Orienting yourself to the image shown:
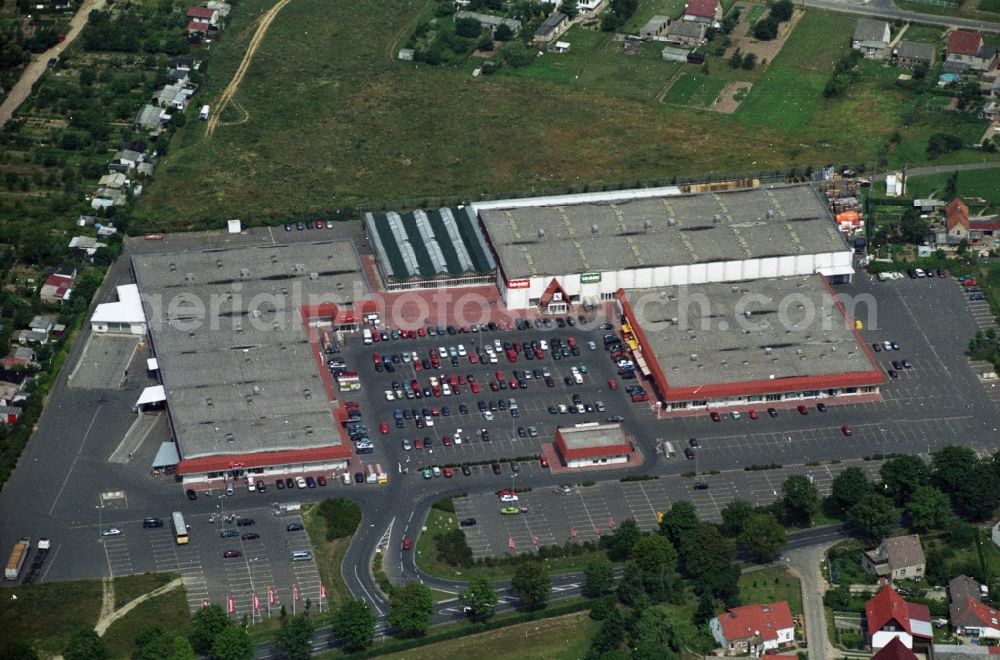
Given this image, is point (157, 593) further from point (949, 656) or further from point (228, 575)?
point (949, 656)

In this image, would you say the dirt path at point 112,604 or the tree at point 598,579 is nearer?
the dirt path at point 112,604

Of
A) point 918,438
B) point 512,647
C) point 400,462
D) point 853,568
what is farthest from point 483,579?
point 918,438

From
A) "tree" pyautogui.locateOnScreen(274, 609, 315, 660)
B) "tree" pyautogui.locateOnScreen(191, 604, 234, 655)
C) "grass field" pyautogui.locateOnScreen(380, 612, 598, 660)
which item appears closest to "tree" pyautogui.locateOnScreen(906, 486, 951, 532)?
"grass field" pyautogui.locateOnScreen(380, 612, 598, 660)

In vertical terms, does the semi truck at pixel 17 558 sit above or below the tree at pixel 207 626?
below

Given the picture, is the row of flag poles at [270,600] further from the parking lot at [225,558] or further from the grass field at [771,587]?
the grass field at [771,587]

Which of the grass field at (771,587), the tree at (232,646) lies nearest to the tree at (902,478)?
the grass field at (771,587)

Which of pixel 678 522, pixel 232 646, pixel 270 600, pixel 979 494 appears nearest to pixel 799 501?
pixel 678 522
